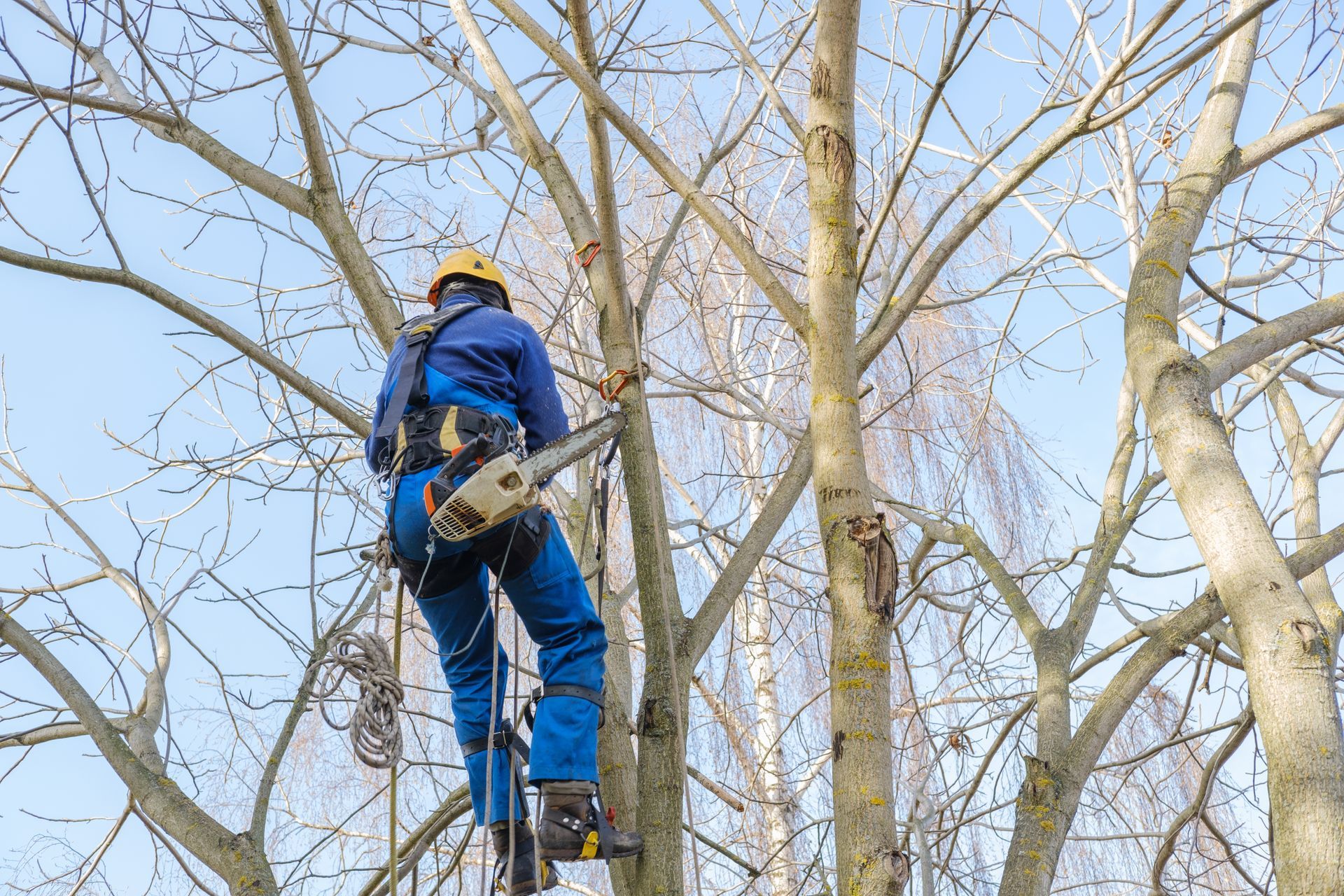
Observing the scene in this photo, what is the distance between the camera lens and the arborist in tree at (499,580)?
2.93 meters

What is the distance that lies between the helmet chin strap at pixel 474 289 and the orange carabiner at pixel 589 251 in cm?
25

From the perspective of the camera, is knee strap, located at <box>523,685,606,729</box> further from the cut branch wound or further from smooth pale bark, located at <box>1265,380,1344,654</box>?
smooth pale bark, located at <box>1265,380,1344,654</box>

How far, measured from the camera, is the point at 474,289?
3.43m

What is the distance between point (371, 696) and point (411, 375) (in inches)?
32.2

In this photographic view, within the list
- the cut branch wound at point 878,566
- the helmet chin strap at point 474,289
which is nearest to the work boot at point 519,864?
the cut branch wound at point 878,566

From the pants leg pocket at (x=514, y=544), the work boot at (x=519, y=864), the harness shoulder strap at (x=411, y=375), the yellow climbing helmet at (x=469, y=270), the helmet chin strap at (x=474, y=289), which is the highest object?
the yellow climbing helmet at (x=469, y=270)

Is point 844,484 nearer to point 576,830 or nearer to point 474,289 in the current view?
point 576,830

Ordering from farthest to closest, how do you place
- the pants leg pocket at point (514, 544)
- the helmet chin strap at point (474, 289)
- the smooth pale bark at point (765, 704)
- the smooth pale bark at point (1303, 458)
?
the smooth pale bark at point (765, 704) → the smooth pale bark at point (1303, 458) → the helmet chin strap at point (474, 289) → the pants leg pocket at point (514, 544)

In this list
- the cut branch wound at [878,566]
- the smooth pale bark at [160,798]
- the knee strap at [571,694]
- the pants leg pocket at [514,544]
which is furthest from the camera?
the smooth pale bark at [160,798]

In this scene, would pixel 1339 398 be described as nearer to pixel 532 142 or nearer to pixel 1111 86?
pixel 1111 86

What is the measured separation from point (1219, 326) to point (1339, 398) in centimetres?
116

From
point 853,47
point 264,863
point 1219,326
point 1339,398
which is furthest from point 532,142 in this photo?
point 1339,398

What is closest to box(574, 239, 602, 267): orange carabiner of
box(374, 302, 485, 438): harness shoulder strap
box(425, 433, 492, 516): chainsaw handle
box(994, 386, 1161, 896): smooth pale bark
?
box(374, 302, 485, 438): harness shoulder strap

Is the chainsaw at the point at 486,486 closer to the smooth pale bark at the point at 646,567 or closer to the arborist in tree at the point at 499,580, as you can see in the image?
the arborist in tree at the point at 499,580
